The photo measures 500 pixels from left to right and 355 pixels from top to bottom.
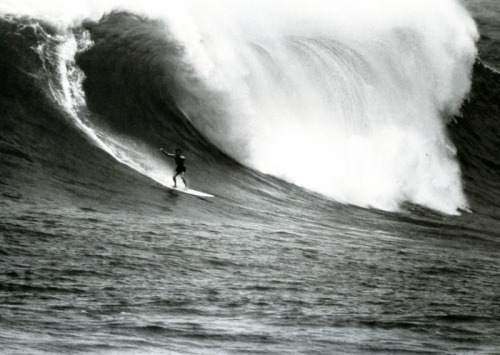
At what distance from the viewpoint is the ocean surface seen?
12.7m

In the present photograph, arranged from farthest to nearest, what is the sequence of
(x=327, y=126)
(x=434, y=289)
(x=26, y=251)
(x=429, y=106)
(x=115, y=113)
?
1. (x=429, y=106)
2. (x=327, y=126)
3. (x=115, y=113)
4. (x=434, y=289)
5. (x=26, y=251)

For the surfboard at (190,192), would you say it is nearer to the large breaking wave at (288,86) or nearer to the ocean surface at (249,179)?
the ocean surface at (249,179)

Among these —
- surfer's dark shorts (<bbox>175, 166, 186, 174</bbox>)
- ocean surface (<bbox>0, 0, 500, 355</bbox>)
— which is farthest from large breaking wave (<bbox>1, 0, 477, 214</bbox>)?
surfer's dark shorts (<bbox>175, 166, 186, 174</bbox>)

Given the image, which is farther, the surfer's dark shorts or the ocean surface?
the surfer's dark shorts

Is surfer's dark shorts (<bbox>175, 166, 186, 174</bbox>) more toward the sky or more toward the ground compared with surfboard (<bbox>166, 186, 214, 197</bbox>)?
more toward the sky

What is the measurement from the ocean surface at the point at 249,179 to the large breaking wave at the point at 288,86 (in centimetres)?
6

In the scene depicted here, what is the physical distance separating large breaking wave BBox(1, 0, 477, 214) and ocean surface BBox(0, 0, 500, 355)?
0.19 feet

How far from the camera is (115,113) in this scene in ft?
70.0

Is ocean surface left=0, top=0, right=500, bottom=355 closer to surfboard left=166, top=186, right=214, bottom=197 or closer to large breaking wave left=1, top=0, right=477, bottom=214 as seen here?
large breaking wave left=1, top=0, right=477, bottom=214

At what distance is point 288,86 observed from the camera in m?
27.8

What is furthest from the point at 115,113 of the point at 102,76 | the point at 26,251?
the point at 26,251

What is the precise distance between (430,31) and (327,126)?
7592 mm

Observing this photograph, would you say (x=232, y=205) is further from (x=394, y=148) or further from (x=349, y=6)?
(x=349, y=6)

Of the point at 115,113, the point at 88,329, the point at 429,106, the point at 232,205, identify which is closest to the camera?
the point at 88,329
